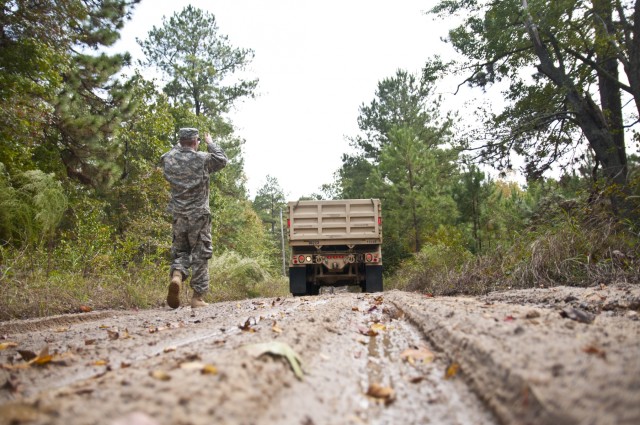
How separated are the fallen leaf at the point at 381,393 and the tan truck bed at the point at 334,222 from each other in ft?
31.0

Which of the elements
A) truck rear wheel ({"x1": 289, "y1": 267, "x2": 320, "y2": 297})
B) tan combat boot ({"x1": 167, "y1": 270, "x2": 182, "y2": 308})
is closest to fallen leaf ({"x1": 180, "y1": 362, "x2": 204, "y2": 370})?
tan combat boot ({"x1": 167, "y1": 270, "x2": 182, "y2": 308})

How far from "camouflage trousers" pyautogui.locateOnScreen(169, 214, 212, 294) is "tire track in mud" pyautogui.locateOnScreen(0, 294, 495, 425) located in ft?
9.62

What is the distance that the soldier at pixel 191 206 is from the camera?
6133 millimetres

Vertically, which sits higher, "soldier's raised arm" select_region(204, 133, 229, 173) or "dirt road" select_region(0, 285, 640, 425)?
"soldier's raised arm" select_region(204, 133, 229, 173)

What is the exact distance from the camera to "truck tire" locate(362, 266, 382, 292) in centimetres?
1127

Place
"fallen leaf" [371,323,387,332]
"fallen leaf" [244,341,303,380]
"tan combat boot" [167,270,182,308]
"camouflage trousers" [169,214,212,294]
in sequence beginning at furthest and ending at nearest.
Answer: "camouflage trousers" [169,214,212,294], "tan combat boot" [167,270,182,308], "fallen leaf" [371,323,387,332], "fallen leaf" [244,341,303,380]

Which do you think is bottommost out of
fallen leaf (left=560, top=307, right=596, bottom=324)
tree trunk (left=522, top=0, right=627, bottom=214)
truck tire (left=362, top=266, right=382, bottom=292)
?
truck tire (left=362, top=266, right=382, bottom=292)

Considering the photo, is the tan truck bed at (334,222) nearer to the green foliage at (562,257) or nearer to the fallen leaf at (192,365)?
the green foliage at (562,257)

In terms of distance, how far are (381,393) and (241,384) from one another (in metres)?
0.59

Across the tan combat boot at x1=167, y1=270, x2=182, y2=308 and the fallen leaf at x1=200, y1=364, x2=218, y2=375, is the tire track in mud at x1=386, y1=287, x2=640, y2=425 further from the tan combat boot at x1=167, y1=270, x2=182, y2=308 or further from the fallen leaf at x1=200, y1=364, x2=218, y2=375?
the tan combat boot at x1=167, y1=270, x2=182, y2=308

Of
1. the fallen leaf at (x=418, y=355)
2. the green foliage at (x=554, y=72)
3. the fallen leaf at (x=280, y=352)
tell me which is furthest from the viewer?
the green foliage at (x=554, y=72)

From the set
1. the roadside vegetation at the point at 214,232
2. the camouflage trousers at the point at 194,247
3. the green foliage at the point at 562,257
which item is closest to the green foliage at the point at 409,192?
the roadside vegetation at the point at 214,232

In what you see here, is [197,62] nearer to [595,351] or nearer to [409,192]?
[409,192]

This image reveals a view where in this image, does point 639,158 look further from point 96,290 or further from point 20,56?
point 20,56
